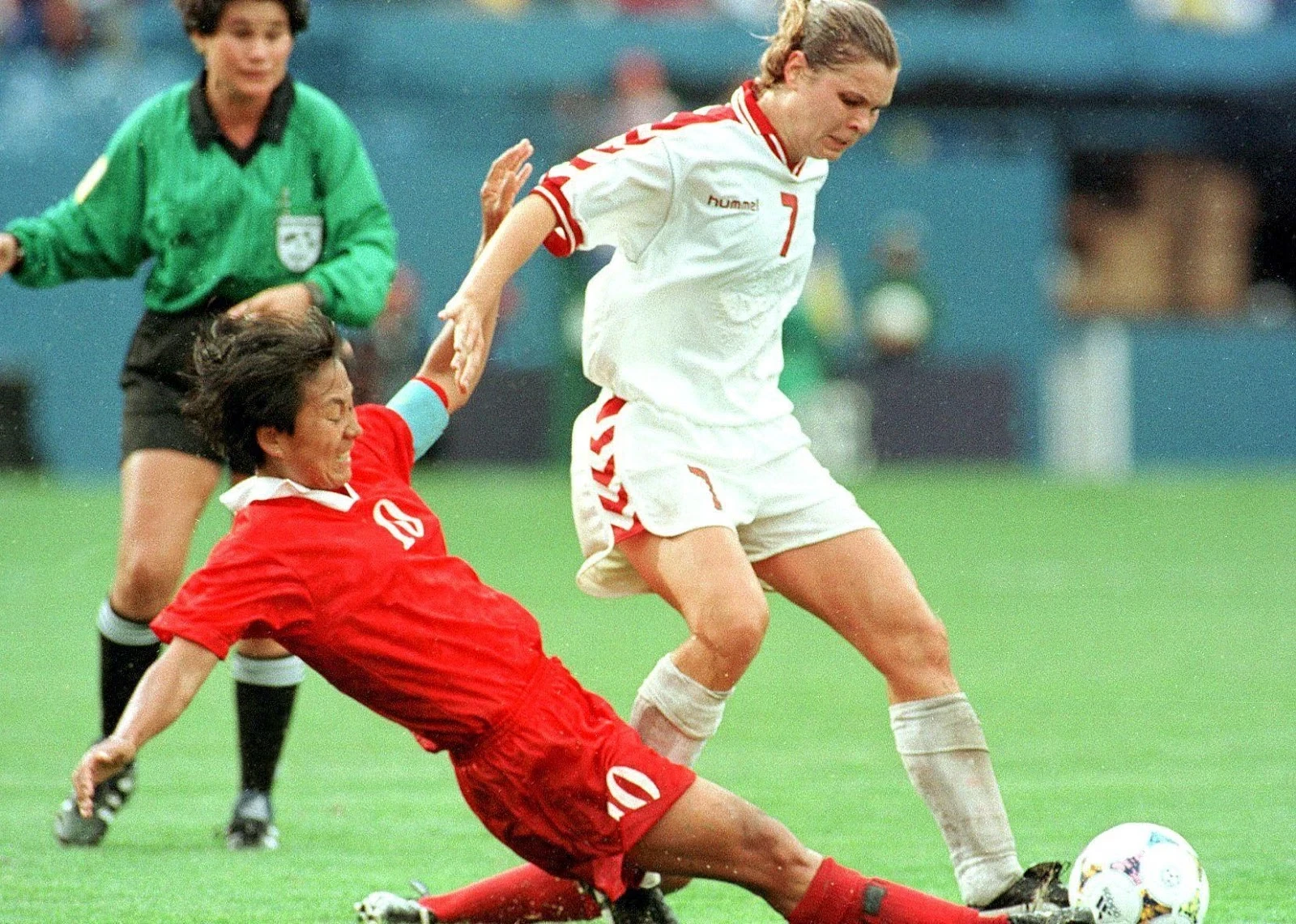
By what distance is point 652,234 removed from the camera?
4898mm

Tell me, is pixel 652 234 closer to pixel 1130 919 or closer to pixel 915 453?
pixel 1130 919

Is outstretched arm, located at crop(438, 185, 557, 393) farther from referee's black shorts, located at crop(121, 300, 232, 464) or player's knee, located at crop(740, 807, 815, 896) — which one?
referee's black shorts, located at crop(121, 300, 232, 464)

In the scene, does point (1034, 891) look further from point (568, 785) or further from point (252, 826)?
point (252, 826)

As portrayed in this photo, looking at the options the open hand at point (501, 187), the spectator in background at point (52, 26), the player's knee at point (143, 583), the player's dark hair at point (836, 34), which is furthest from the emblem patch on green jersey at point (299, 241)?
the spectator in background at point (52, 26)

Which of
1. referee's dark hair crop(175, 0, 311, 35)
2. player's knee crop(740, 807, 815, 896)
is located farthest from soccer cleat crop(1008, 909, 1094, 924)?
referee's dark hair crop(175, 0, 311, 35)

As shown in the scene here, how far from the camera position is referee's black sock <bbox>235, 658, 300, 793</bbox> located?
5742 millimetres

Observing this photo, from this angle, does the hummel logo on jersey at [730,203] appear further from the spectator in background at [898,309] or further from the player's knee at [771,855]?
the spectator in background at [898,309]

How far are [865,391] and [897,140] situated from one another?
3135 mm

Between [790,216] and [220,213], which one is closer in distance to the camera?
[790,216]

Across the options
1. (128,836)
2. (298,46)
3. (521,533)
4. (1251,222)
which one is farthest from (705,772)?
(1251,222)

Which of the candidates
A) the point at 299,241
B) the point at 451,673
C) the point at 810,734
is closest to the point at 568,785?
the point at 451,673

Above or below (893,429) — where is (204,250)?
above

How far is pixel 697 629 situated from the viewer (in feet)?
15.1

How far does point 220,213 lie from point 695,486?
1781 millimetres
